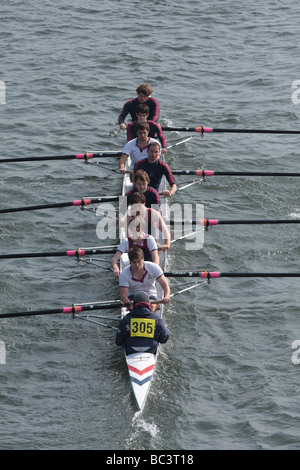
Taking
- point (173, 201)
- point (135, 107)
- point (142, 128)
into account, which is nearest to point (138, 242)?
point (142, 128)

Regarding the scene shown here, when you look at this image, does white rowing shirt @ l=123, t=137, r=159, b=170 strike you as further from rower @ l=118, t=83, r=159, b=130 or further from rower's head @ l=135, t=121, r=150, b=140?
rower @ l=118, t=83, r=159, b=130

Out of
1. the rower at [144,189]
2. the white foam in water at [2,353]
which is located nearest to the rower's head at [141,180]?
the rower at [144,189]

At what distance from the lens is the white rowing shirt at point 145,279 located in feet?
39.4

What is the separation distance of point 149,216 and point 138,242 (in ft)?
2.42

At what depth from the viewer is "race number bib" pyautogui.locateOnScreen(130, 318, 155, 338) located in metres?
11.4

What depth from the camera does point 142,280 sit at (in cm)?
1212

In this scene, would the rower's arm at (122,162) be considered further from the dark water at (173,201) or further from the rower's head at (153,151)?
the dark water at (173,201)

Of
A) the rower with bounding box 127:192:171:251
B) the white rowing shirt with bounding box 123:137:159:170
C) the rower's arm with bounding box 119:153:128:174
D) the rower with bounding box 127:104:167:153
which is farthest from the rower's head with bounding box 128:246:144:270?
the rower with bounding box 127:104:167:153

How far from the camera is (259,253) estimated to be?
15.7 m

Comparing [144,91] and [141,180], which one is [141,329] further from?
[144,91]

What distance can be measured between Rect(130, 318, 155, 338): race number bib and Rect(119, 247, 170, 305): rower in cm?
54

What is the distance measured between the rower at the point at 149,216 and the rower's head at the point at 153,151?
47.2 inches

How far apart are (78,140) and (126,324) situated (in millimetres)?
9926
